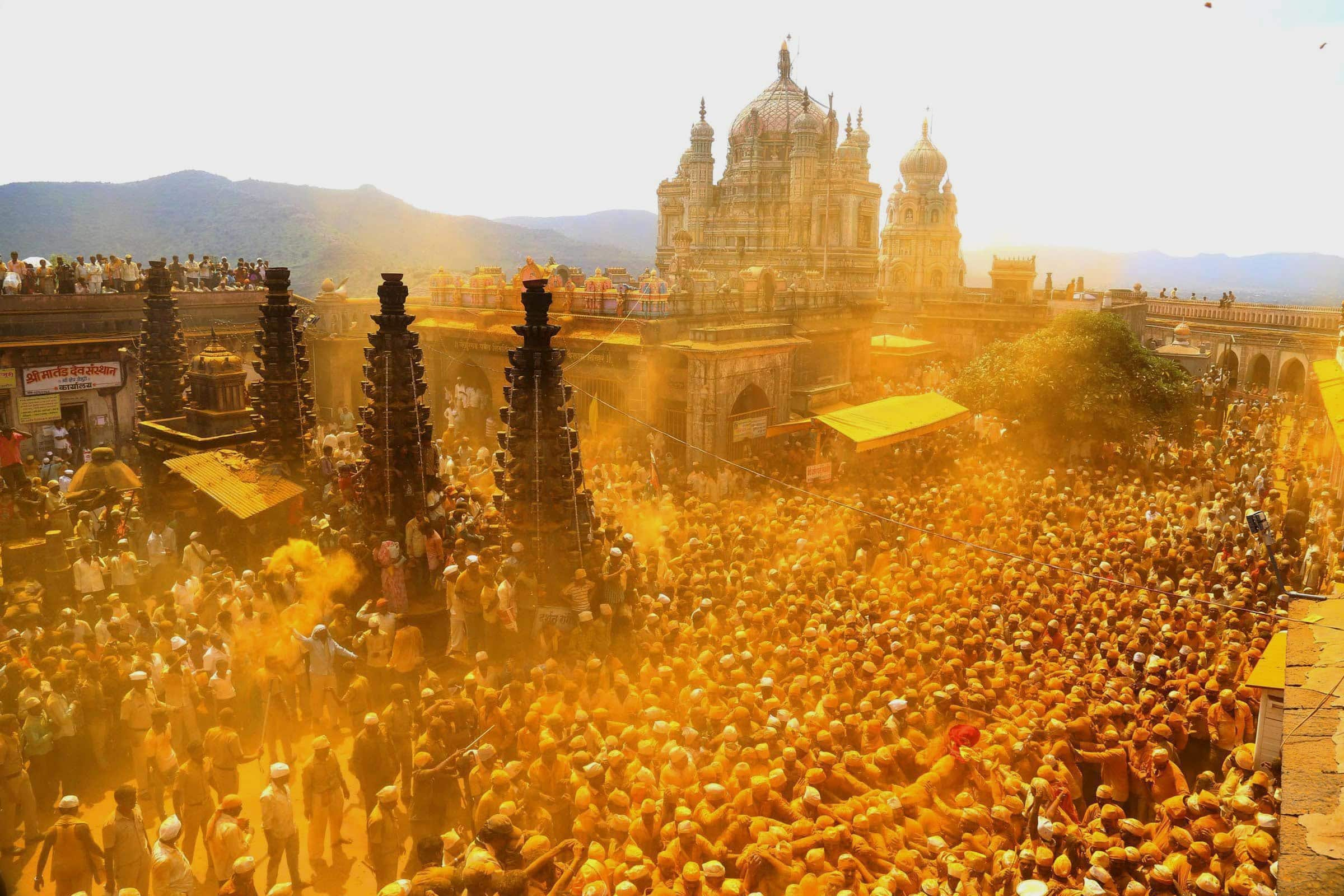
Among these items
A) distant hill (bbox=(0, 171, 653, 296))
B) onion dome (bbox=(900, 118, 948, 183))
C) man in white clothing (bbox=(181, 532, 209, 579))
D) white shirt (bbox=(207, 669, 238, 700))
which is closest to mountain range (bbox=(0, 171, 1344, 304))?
distant hill (bbox=(0, 171, 653, 296))

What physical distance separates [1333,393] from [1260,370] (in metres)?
31.4

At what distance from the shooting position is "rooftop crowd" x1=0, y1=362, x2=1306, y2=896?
7.10m

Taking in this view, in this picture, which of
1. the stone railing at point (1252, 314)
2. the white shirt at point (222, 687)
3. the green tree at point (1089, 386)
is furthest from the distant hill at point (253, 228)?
the white shirt at point (222, 687)

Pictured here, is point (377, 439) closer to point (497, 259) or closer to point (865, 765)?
point (865, 765)

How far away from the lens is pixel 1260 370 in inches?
1734

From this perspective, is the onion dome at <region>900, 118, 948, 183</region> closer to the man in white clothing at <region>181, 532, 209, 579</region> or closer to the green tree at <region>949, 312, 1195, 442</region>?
the green tree at <region>949, 312, 1195, 442</region>

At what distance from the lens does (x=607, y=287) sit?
83.9ft

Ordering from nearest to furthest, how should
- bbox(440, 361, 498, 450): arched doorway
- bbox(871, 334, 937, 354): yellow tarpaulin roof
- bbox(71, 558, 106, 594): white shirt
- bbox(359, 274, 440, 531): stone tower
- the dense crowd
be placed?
bbox(71, 558, 106, 594): white shirt → bbox(359, 274, 440, 531): stone tower → the dense crowd → bbox(440, 361, 498, 450): arched doorway → bbox(871, 334, 937, 354): yellow tarpaulin roof

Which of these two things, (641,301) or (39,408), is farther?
(39,408)

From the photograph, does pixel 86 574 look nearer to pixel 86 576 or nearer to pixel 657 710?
pixel 86 576

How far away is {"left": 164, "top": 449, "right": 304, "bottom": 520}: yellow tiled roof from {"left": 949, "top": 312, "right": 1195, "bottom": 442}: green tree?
18574 mm

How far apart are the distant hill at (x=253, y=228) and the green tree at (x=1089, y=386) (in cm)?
9763

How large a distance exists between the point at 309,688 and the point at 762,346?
52.1 feet

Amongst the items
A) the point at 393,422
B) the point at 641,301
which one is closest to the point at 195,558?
the point at 393,422
